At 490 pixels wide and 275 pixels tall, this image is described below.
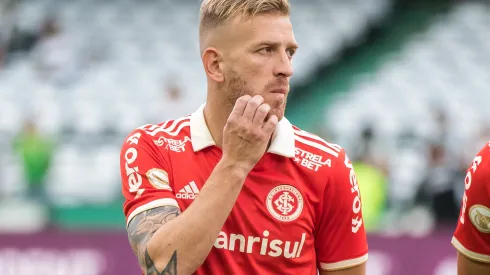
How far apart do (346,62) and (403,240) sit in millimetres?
6327

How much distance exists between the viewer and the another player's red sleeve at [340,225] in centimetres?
341

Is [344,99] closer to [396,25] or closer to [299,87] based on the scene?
[299,87]

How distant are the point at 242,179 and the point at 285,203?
348mm

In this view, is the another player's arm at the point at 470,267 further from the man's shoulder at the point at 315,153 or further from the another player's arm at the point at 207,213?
the another player's arm at the point at 207,213

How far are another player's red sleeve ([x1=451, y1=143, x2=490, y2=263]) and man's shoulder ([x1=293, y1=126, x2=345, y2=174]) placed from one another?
0.54 meters

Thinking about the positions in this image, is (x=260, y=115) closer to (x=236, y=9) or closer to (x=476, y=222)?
(x=236, y=9)

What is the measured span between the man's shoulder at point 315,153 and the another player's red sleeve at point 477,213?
1.77 feet

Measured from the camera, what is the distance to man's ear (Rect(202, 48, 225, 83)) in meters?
3.37

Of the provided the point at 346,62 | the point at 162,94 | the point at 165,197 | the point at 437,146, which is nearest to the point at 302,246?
the point at 165,197

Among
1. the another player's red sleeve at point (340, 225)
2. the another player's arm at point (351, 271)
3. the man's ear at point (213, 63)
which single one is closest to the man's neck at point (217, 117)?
the man's ear at point (213, 63)

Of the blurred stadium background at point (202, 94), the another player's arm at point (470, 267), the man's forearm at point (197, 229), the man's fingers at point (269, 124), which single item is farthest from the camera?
the blurred stadium background at point (202, 94)

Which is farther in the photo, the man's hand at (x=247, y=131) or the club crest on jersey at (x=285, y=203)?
the club crest on jersey at (x=285, y=203)

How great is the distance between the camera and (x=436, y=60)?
1453 centimetres

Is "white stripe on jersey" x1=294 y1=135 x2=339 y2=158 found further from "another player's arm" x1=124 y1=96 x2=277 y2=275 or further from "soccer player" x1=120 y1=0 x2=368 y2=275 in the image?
"another player's arm" x1=124 y1=96 x2=277 y2=275
